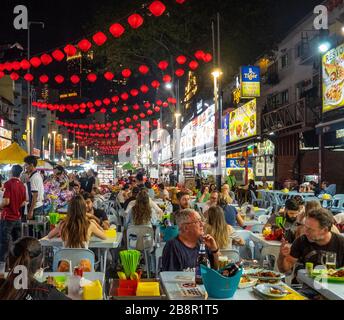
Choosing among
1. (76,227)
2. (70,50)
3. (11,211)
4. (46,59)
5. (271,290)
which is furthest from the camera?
(46,59)

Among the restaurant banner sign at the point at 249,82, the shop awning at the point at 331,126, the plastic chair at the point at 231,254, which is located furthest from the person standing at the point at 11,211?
the restaurant banner sign at the point at 249,82

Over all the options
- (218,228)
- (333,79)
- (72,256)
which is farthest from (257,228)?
(333,79)

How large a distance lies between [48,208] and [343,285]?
1081cm

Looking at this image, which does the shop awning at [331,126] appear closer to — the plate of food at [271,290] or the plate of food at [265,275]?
the plate of food at [265,275]

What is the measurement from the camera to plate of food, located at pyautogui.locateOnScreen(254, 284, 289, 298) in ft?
14.4

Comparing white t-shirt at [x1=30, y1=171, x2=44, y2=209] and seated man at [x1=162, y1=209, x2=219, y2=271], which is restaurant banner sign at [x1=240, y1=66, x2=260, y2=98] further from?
seated man at [x1=162, y1=209, x2=219, y2=271]

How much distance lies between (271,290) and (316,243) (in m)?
1.48

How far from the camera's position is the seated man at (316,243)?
5637 millimetres

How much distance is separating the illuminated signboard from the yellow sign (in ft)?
28.0

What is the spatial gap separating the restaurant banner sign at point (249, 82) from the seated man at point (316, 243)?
22818 millimetres

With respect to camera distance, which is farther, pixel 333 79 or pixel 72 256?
pixel 333 79

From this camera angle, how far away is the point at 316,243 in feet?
18.9

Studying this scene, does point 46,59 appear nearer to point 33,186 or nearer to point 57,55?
point 57,55
